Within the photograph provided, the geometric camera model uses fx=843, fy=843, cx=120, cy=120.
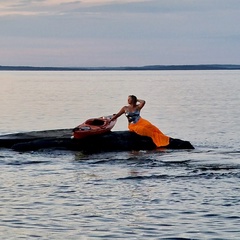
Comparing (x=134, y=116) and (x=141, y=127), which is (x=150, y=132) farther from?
(x=134, y=116)

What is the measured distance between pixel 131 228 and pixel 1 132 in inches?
1032

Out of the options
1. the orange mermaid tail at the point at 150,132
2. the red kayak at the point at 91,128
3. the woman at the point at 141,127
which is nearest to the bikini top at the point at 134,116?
the woman at the point at 141,127

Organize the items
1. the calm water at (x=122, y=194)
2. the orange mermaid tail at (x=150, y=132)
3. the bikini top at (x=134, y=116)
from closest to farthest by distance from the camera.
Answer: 1. the calm water at (x=122, y=194)
2. the orange mermaid tail at (x=150, y=132)
3. the bikini top at (x=134, y=116)

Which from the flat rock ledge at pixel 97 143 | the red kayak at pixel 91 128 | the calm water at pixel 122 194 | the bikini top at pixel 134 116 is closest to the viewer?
the calm water at pixel 122 194

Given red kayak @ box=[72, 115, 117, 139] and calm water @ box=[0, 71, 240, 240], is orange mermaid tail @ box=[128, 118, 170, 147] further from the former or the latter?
red kayak @ box=[72, 115, 117, 139]

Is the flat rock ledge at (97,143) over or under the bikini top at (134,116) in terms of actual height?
under

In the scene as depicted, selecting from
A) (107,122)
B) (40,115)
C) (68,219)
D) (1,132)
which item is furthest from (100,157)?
(40,115)

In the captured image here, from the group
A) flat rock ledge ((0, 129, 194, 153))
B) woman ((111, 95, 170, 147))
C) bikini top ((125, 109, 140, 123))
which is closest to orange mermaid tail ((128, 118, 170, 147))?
woman ((111, 95, 170, 147))

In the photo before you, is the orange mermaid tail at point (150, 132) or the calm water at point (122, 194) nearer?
the calm water at point (122, 194)

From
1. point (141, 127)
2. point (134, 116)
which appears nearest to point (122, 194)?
point (141, 127)

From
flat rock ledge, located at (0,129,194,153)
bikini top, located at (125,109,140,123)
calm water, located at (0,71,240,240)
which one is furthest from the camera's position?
bikini top, located at (125,109,140,123)

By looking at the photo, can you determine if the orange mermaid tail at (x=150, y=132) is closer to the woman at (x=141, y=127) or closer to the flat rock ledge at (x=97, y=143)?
the woman at (x=141, y=127)

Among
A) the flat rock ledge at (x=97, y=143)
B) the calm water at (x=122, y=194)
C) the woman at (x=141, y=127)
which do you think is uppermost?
the woman at (x=141, y=127)

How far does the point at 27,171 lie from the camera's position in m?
23.7
